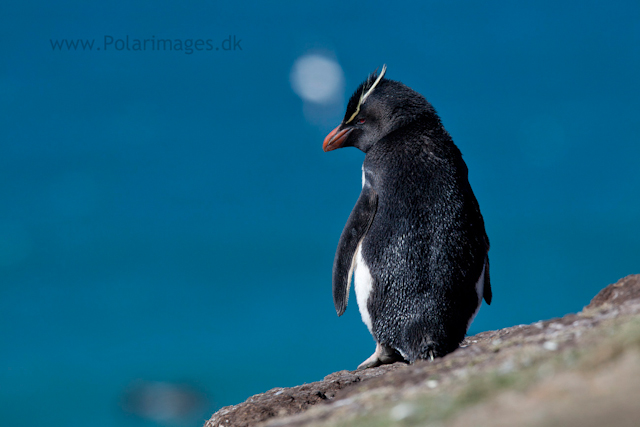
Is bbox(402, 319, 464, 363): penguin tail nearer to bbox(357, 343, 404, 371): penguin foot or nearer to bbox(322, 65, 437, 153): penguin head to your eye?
bbox(357, 343, 404, 371): penguin foot

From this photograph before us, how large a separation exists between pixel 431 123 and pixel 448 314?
183 centimetres

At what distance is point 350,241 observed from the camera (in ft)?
18.0

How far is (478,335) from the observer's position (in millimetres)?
6672

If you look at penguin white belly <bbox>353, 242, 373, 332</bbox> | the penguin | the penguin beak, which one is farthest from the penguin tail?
the penguin beak

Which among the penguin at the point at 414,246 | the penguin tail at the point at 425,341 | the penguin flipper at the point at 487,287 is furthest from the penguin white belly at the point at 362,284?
the penguin flipper at the point at 487,287

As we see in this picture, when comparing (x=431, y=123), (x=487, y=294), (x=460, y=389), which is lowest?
(x=460, y=389)

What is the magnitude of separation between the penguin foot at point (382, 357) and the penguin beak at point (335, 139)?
2.28 m

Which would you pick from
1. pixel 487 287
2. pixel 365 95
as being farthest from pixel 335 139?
pixel 487 287

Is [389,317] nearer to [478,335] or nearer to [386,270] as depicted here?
[386,270]

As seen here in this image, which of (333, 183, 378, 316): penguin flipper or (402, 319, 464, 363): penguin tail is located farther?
(333, 183, 378, 316): penguin flipper

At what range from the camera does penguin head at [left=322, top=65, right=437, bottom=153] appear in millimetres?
5686

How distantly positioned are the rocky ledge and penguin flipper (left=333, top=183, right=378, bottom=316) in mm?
2068

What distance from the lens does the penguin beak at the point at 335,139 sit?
6.28 m

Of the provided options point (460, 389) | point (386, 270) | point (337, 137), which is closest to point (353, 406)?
point (460, 389)
